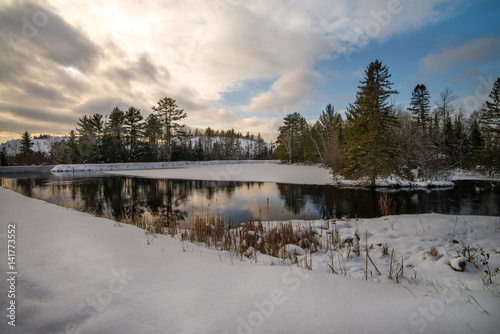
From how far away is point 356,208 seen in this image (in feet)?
32.9

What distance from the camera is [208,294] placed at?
2.33 m

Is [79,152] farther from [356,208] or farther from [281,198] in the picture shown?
[356,208]

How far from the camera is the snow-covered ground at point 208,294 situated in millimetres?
1831

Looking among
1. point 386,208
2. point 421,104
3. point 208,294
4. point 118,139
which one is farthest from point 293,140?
point 208,294

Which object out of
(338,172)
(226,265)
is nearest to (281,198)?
(226,265)

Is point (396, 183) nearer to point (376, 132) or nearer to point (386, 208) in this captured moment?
point (376, 132)

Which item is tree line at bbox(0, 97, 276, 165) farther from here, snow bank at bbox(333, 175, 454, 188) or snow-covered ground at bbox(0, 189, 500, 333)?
snow-covered ground at bbox(0, 189, 500, 333)

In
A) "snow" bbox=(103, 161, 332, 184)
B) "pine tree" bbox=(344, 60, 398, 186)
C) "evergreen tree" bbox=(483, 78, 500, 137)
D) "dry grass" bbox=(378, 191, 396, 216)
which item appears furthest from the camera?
"evergreen tree" bbox=(483, 78, 500, 137)

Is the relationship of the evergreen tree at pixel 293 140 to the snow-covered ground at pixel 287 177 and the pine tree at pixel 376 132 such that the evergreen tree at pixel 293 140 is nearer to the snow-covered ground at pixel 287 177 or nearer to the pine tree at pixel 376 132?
the snow-covered ground at pixel 287 177

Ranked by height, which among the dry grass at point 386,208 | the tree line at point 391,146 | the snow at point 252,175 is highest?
the tree line at point 391,146

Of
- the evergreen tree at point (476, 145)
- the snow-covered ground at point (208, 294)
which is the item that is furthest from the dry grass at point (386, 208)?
the evergreen tree at point (476, 145)

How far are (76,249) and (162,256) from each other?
4.27 ft

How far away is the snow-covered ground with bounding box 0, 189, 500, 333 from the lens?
1.83m

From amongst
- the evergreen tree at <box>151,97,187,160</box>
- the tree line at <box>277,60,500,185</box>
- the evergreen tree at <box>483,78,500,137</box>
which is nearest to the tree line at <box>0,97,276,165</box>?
the evergreen tree at <box>151,97,187,160</box>
